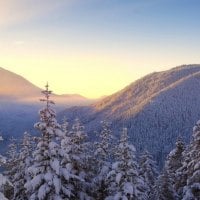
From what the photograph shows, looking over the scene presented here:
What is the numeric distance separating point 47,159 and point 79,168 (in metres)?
6.27

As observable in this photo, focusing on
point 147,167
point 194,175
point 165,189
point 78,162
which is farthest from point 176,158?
point 78,162

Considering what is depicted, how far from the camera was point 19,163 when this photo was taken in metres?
35.2

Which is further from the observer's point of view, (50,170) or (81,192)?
(81,192)

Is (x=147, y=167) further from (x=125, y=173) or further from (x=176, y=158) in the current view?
(x=125, y=173)

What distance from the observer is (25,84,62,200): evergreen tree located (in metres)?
24.5

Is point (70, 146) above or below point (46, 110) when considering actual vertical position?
below

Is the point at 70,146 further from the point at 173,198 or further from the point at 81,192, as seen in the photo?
the point at 173,198

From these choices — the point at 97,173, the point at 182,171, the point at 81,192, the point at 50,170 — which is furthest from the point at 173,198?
the point at 50,170

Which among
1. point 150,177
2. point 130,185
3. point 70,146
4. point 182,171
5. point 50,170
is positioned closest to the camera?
point 50,170

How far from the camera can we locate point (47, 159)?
24969 millimetres

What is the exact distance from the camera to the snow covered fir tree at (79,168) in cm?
2475

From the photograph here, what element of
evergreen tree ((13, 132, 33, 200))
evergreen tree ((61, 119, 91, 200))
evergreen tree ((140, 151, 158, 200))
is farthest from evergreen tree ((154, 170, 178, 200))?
evergreen tree ((13, 132, 33, 200))

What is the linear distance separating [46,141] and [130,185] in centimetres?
647

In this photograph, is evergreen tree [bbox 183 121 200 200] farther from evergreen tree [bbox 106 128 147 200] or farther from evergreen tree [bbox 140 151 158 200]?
evergreen tree [bbox 140 151 158 200]
